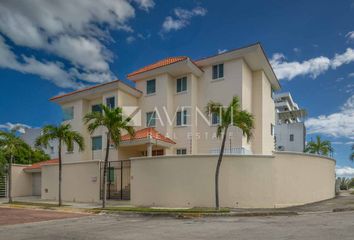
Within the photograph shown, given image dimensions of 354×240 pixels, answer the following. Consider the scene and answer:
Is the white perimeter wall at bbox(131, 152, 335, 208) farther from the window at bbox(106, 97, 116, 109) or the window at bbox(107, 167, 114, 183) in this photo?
the window at bbox(106, 97, 116, 109)

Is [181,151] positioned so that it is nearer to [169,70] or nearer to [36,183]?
[169,70]

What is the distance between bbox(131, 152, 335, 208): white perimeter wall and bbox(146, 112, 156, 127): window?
9.04 m

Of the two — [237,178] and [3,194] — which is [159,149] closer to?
[237,178]

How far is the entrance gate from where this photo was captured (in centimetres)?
2381

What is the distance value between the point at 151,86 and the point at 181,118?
4.53m

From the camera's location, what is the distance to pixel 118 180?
24719mm

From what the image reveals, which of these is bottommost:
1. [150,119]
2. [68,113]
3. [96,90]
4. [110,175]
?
[110,175]

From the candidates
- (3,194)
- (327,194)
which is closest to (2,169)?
(3,194)

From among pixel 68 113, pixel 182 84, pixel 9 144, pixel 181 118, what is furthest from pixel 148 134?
pixel 68 113

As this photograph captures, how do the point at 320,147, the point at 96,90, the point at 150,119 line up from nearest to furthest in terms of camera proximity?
the point at 150,119, the point at 96,90, the point at 320,147

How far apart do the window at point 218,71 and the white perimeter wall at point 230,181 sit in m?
10.7

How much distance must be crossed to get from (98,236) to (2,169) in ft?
71.9

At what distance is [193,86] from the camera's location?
28344 mm

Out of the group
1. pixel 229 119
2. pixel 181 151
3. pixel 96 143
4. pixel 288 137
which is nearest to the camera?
pixel 229 119
